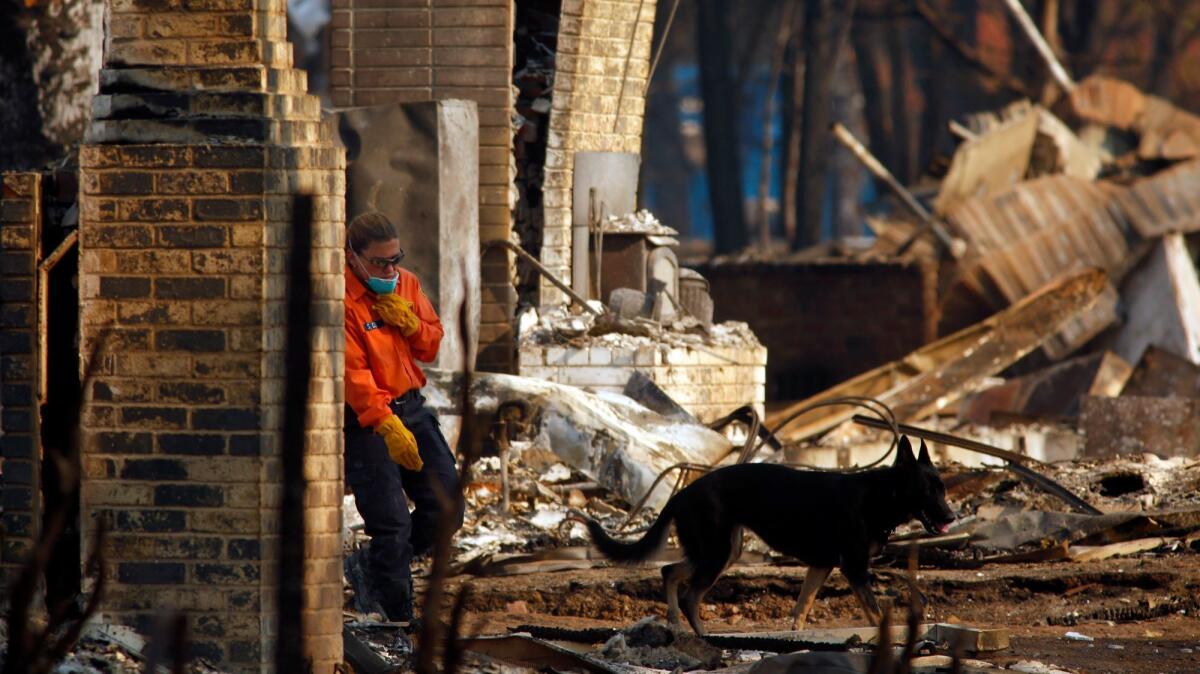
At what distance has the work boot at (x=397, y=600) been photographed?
20.8ft

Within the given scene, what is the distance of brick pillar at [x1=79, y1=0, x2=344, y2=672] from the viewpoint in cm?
520

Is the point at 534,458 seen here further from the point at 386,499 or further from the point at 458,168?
the point at 386,499

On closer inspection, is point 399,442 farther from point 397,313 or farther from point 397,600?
point 397,600

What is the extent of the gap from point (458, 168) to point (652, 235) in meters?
1.62

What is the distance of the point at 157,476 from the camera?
5254mm

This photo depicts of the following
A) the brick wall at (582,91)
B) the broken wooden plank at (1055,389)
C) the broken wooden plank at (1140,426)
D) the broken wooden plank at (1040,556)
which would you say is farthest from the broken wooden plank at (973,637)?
the broken wooden plank at (1055,389)

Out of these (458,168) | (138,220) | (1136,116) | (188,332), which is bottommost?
(188,332)

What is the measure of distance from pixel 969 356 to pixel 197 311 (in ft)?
28.5

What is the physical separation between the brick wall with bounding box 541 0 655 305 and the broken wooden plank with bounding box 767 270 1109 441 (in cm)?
222

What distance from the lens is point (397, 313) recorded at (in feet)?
20.5

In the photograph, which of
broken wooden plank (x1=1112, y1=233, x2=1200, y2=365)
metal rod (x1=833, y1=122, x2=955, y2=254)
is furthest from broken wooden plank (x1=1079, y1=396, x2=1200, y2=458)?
metal rod (x1=833, y1=122, x2=955, y2=254)

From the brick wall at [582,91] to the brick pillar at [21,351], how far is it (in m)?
5.35

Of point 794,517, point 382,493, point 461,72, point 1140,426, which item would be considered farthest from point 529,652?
point 1140,426

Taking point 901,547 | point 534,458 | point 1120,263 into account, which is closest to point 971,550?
point 901,547
